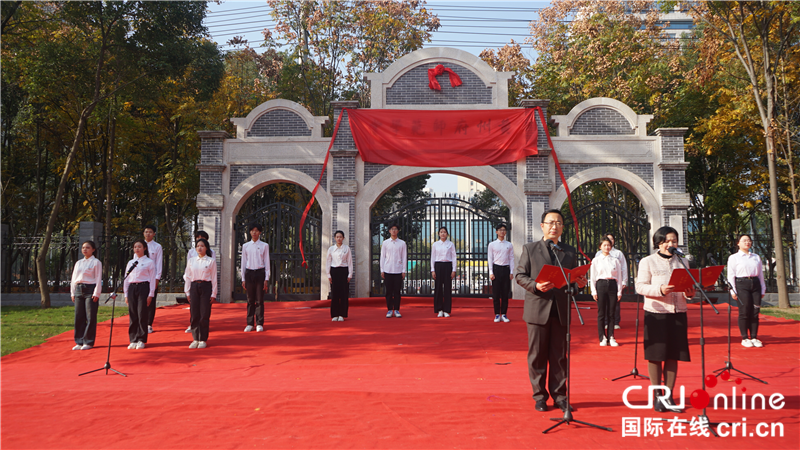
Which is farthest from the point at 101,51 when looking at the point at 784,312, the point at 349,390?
the point at 784,312

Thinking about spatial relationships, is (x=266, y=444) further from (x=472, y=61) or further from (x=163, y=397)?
(x=472, y=61)

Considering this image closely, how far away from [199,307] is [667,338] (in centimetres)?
605

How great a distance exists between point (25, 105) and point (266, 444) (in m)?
16.6

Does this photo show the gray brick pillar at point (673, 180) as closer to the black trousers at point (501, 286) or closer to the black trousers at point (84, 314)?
the black trousers at point (501, 286)

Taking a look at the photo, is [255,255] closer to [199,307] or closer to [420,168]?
[199,307]

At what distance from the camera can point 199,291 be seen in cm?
734

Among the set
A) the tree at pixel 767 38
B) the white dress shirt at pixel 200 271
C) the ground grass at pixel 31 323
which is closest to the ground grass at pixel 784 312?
the tree at pixel 767 38

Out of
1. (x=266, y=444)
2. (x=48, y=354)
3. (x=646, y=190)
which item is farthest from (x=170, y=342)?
(x=646, y=190)

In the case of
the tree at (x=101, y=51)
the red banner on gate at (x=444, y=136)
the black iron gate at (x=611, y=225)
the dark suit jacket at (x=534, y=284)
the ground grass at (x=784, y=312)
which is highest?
the tree at (x=101, y=51)

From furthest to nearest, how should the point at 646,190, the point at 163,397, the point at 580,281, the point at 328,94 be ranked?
the point at 328,94, the point at 646,190, the point at 163,397, the point at 580,281

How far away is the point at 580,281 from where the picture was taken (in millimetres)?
4184

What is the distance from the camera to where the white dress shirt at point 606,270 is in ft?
24.0

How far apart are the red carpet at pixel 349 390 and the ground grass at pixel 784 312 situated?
1.54m

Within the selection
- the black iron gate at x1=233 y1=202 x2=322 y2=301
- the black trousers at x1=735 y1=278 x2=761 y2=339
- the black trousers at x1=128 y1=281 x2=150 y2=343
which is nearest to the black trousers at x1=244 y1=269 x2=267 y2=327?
the black trousers at x1=128 y1=281 x2=150 y2=343
